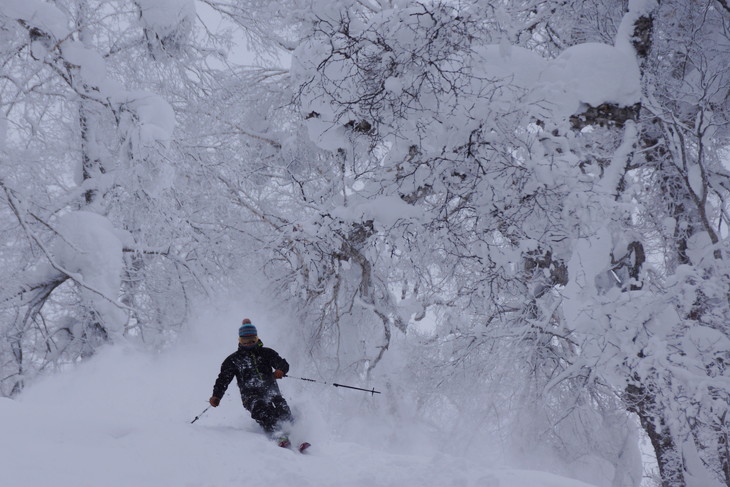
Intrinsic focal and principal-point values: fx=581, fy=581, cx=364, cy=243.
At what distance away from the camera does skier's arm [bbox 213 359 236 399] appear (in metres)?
6.22

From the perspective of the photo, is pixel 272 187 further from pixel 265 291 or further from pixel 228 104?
pixel 265 291

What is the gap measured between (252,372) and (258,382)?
169mm

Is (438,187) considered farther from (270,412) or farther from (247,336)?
(270,412)

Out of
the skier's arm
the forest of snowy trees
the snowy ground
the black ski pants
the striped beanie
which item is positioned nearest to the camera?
the snowy ground

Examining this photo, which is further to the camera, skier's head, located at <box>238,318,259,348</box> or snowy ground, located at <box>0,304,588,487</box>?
skier's head, located at <box>238,318,259,348</box>

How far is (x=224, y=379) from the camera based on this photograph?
6367mm

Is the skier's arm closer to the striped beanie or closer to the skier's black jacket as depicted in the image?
the skier's black jacket

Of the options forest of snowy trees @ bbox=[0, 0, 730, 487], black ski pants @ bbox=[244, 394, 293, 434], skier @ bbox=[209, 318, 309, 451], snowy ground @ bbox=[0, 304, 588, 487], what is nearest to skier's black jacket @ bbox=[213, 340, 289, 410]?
skier @ bbox=[209, 318, 309, 451]

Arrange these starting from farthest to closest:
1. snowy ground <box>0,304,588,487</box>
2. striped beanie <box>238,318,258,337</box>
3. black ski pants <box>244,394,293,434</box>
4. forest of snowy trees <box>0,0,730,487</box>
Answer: striped beanie <box>238,318,258,337</box>, black ski pants <box>244,394,293,434</box>, forest of snowy trees <box>0,0,730,487</box>, snowy ground <box>0,304,588,487</box>

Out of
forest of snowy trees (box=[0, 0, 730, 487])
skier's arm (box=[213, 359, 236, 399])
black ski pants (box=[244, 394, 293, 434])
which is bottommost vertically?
black ski pants (box=[244, 394, 293, 434])

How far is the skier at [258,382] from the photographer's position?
19.6ft

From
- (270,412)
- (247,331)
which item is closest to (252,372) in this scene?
(247,331)

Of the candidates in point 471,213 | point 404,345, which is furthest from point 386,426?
point 471,213

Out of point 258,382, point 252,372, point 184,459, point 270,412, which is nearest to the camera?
point 184,459
